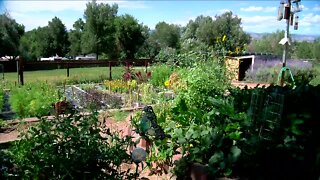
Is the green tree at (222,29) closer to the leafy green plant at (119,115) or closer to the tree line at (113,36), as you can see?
the tree line at (113,36)

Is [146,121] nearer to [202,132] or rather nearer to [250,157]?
[202,132]

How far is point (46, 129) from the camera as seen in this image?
1.91 m

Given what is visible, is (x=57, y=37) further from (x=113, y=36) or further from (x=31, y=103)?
(x=31, y=103)

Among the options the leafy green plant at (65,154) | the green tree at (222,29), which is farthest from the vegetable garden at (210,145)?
the green tree at (222,29)

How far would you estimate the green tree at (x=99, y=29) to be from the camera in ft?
93.5

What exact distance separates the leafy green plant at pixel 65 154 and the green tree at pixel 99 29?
27240mm

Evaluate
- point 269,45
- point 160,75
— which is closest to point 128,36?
point 269,45

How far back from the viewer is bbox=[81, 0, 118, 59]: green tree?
28.5 meters

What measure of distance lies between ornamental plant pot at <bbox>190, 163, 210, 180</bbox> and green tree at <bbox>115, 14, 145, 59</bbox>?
1030 inches

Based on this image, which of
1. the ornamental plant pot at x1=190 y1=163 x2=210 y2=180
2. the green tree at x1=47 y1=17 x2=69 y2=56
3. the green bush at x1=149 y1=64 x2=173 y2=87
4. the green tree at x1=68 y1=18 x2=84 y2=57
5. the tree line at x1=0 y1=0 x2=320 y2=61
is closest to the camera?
the ornamental plant pot at x1=190 y1=163 x2=210 y2=180

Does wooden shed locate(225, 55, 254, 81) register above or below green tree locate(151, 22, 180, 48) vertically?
below

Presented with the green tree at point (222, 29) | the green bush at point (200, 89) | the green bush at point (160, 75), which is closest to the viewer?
the green bush at point (200, 89)

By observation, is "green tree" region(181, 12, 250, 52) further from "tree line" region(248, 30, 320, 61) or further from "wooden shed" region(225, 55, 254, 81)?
"wooden shed" region(225, 55, 254, 81)

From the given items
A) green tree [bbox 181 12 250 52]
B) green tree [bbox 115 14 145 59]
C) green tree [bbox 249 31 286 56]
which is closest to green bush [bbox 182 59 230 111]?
green tree [bbox 181 12 250 52]
